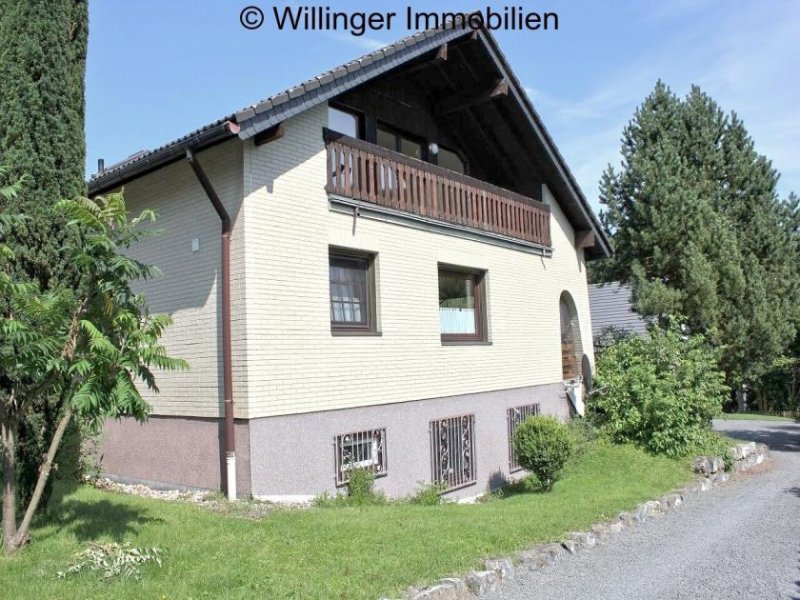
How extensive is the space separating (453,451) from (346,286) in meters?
3.41

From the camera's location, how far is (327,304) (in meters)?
9.36

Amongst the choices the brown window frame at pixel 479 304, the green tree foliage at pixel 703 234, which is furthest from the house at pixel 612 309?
the brown window frame at pixel 479 304

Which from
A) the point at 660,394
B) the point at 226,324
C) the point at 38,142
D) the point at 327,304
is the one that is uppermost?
the point at 38,142

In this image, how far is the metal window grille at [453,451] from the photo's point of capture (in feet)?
35.9

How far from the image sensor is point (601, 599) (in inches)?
233

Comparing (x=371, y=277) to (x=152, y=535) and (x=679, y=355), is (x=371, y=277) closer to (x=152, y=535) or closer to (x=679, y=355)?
(x=152, y=535)

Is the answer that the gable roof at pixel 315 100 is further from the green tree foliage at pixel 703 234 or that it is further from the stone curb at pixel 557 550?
the stone curb at pixel 557 550

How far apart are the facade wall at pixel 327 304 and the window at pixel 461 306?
20 cm

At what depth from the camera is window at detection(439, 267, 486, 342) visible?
11.8 m

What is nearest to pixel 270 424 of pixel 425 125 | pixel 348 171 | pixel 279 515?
pixel 279 515

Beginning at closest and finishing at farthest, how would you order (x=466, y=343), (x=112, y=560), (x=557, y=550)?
1. (x=112, y=560)
2. (x=557, y=550)
3. (x=466, y=343)

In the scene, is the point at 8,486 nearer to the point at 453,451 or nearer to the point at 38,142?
the point at 38,142

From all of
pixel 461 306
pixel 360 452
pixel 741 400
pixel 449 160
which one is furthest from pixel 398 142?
pixel 741 400

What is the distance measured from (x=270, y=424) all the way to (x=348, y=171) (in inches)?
152
